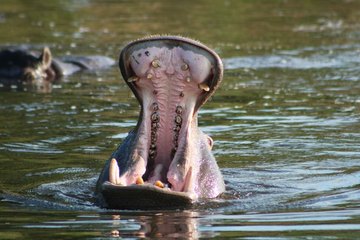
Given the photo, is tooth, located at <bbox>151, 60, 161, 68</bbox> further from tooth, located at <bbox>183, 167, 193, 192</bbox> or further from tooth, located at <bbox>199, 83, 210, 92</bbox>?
tooth, located at <bbox>183, 167, 193, 192</bbox>

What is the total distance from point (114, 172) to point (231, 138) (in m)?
3.18

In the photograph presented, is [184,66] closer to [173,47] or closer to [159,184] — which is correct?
[173,47]

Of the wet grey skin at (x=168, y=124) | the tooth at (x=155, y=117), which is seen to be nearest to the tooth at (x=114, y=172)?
the wet grey skin at (x=168, y=124)

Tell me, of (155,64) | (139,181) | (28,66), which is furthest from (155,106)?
(28,66)

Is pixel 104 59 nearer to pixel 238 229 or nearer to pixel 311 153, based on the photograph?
pixel 311 153

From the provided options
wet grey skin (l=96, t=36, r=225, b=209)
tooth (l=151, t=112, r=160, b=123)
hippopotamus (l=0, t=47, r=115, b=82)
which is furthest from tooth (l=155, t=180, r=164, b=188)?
hippopotamus (l=0, t=47, r=115, b=82)

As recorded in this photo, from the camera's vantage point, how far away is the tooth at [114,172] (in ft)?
14.3

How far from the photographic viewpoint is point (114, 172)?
14.5 ft

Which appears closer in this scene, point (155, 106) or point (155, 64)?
point (155, 64)

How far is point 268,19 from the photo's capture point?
1909 centimetres

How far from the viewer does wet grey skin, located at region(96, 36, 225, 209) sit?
4.64 meters

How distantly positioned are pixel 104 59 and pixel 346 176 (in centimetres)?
866

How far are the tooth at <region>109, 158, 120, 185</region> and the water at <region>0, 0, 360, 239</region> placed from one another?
8.6 inches

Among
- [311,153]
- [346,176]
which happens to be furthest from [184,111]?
[311,153]
